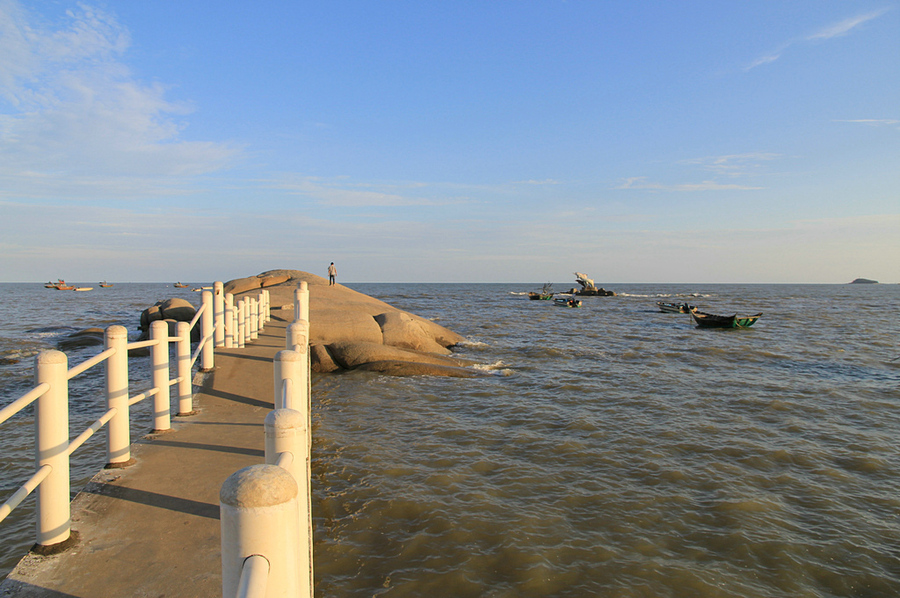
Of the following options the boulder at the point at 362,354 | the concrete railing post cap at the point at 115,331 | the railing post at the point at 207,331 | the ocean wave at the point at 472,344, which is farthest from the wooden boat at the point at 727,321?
the concrete railing post cap at the point at 115,331

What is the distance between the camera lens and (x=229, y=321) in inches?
415

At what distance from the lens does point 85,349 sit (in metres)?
19.6

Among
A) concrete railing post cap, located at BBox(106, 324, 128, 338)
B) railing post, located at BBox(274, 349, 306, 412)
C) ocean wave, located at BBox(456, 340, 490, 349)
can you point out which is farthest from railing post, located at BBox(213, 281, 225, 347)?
ocean wave, located at BBox(456, 340, 490, 349)

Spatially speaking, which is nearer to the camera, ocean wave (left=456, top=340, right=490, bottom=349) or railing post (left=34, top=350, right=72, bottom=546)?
railing post (left=34, top=350, right=72, bottom=546)

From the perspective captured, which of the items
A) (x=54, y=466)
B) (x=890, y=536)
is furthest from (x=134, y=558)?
(x=890, y=536)

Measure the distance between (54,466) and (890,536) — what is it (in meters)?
9.06

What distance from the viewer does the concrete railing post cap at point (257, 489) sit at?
1566 mm

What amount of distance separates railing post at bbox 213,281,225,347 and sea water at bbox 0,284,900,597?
2598 millimetres

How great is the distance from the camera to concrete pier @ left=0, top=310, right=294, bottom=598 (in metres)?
3.12

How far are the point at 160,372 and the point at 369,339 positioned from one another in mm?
11569

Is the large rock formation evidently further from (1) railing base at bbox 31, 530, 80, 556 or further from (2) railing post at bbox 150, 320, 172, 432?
(1) railing base at bbox 31, 530, 80, 556

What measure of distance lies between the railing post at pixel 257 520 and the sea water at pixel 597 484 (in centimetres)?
383

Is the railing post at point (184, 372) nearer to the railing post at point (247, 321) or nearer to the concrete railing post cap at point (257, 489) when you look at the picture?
the railing post at point (247, 321)

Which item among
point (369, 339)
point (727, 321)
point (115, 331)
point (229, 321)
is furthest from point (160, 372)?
point (727, 321)
